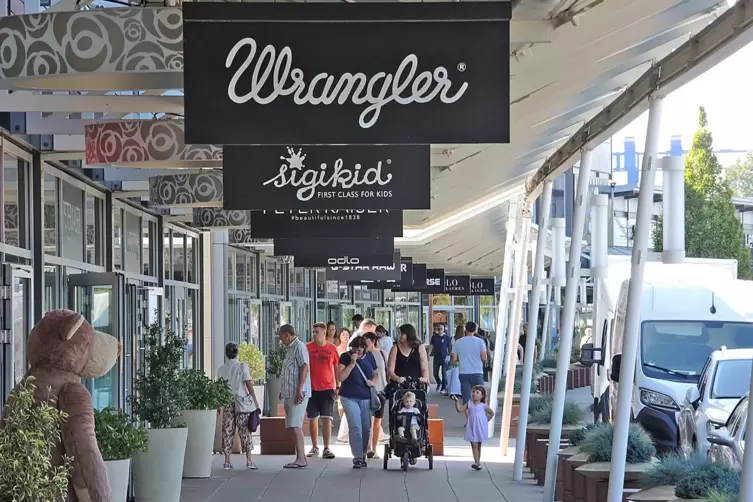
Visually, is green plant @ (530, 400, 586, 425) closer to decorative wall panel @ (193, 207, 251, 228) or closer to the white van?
the white van

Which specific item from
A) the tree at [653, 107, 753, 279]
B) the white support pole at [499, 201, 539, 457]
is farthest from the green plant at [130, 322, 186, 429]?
the tree at [653, 107, 753, 279]

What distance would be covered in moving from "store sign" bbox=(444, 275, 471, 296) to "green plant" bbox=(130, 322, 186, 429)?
3252 cm

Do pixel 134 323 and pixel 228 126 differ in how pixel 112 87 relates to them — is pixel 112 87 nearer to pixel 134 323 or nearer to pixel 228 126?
pixel 228 126

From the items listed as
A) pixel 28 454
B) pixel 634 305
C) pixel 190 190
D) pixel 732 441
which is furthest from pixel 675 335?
pixel 28 454

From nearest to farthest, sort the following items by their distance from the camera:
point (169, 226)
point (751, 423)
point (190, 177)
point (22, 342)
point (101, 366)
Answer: point (751, 423) < point (101, 366) < point (22, 342) < point (190, 177) < point (169, 226)

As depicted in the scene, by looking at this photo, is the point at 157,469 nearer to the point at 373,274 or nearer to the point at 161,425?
the point at 161,425

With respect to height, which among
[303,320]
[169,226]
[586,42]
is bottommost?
[303,320]

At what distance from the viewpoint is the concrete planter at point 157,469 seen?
35.6 ft

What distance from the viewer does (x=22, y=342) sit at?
10609mm

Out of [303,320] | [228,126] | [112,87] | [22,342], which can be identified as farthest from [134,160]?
[303,320]

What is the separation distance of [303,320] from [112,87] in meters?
27.8

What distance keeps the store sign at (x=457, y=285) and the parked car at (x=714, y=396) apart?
31.5m

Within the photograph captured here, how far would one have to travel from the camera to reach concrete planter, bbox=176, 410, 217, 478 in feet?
43.3

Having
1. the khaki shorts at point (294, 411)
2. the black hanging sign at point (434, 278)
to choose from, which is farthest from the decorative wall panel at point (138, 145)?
the black hanging sign at point (434, 278)
